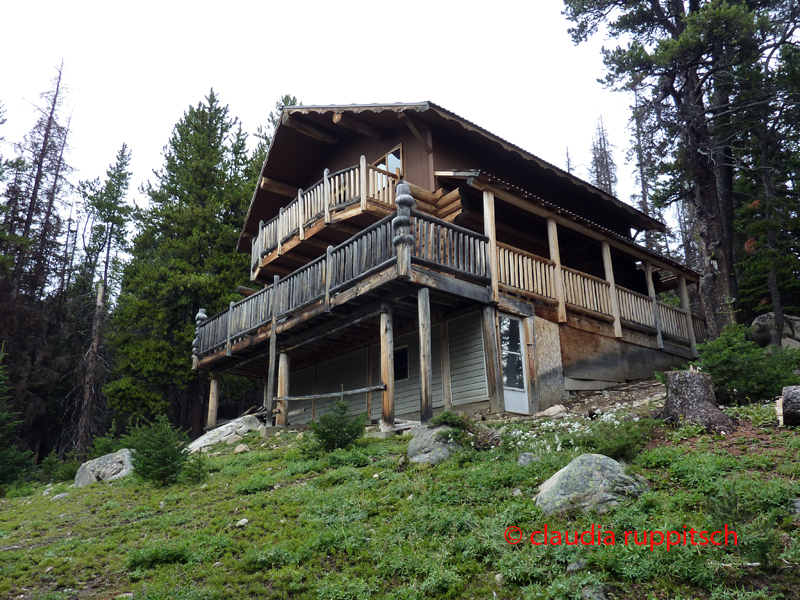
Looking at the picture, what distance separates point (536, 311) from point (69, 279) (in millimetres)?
30428

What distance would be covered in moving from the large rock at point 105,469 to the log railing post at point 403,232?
7.95 metres

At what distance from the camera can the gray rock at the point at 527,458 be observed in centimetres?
838

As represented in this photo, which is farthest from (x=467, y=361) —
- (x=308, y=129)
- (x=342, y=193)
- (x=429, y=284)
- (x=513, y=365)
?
(x=308, y=129)

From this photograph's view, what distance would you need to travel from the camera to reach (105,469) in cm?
Answer: 1474

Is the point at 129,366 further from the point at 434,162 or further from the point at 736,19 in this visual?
the point at 736,19

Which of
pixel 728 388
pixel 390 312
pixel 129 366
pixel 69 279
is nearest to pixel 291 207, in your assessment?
pixel 390 312

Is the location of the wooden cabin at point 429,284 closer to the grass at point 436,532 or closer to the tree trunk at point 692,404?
the grass at point 436,532

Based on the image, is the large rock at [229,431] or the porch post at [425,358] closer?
the porch post at [425,358]

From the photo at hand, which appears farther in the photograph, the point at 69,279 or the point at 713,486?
the point at 69,279

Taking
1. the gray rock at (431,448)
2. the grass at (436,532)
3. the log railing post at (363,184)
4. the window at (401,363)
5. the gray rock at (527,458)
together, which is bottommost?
the grass at (436,532)

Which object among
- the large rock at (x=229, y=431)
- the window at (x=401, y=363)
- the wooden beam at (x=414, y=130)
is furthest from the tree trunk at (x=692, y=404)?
the large rock at (x=229, y=431)

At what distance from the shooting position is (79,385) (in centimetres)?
2761

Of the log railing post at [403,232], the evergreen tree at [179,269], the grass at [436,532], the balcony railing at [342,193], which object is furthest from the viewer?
the evergreen tree at [179,269]

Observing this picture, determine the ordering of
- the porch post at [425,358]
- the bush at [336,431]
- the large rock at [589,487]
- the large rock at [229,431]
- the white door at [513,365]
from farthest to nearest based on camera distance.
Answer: the large rock at [229,431]
the white door at [513,365]
the porch post at [425,358]
the bush at [336,431]
the large rock at [589,487]
